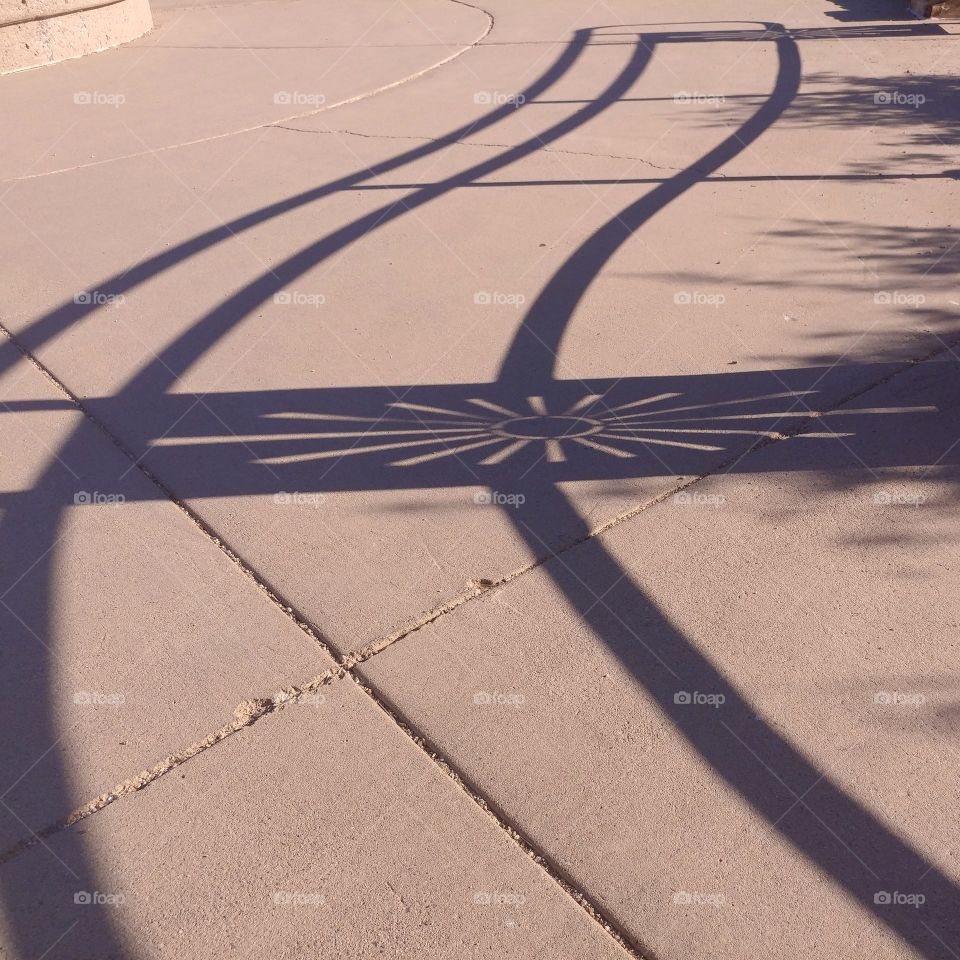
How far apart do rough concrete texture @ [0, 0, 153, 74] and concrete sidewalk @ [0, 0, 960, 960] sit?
422 cm

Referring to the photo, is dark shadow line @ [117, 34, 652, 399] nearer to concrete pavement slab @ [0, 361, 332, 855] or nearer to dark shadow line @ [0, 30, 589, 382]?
dark shadow line @ [0, 30, 589, 382]

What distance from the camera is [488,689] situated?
3.56m

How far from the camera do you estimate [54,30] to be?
463 inches

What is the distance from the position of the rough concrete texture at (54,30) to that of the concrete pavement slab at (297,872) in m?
10.6

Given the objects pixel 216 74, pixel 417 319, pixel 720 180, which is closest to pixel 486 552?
pixel 417 319

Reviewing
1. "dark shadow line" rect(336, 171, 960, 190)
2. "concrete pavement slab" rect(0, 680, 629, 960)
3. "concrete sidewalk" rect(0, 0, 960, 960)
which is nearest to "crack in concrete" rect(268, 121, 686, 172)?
"concrete sidewalk" rect(0, 0, 960, 960)

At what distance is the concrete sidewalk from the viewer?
296 cm

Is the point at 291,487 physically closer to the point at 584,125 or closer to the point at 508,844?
the point at 508,844

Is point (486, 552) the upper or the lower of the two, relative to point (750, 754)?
upper

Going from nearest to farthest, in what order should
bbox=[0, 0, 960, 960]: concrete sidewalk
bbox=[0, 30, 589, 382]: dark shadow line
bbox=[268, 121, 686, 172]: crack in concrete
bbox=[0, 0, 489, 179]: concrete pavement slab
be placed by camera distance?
bbox=[0, 0, 960, 960]: concrete sidewalk → bbox=[0, 30, 589, 382]: dark shadow line → bbox=[268, 121, 686, 172]: crack in concrete → bbox=[0, 0, 489, 179]: concrete pavement slab

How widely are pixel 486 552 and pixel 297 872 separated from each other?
1.53 meters

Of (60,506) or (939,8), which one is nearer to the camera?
(60,506)

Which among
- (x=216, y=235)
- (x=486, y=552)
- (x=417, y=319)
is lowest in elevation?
(x=486, y=552)

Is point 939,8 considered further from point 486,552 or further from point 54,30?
point 486,552
